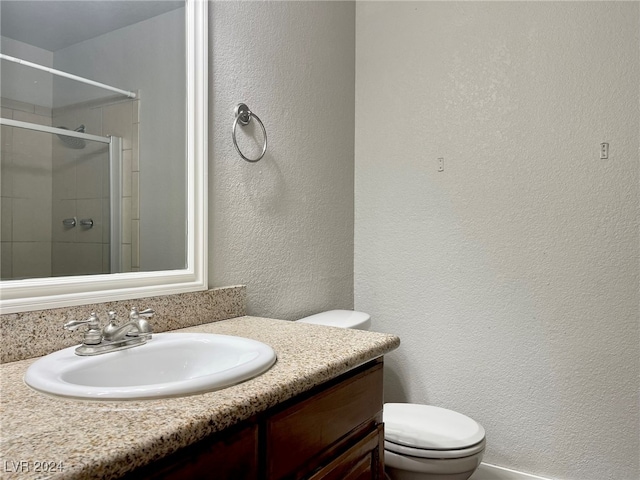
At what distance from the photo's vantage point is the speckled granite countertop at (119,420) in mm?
549

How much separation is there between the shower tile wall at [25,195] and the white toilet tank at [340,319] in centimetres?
96

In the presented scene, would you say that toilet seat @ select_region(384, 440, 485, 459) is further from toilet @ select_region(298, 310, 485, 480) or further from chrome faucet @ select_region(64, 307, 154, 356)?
chrome faucet @ select_region(64, 307, 154, 356)

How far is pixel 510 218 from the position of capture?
1858 mm

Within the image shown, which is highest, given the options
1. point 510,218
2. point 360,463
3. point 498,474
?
point 510,218

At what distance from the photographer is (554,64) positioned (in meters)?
1.77

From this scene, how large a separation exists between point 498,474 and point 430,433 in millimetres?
547

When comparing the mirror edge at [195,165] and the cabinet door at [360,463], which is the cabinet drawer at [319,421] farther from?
the mirror edge at [195,165]

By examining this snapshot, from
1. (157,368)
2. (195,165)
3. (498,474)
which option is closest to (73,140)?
(195,165)

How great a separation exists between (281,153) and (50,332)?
1020 mm

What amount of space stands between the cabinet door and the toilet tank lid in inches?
14.5

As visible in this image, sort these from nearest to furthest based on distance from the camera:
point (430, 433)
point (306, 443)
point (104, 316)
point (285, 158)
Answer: point (306, 443)
point (104, 316)
point (430, 433)
point (285, 158)

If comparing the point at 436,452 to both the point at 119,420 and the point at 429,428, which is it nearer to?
the point at 429,428

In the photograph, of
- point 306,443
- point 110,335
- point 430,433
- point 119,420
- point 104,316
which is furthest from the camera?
point 430,433

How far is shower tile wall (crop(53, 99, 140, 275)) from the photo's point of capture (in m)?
1.15
